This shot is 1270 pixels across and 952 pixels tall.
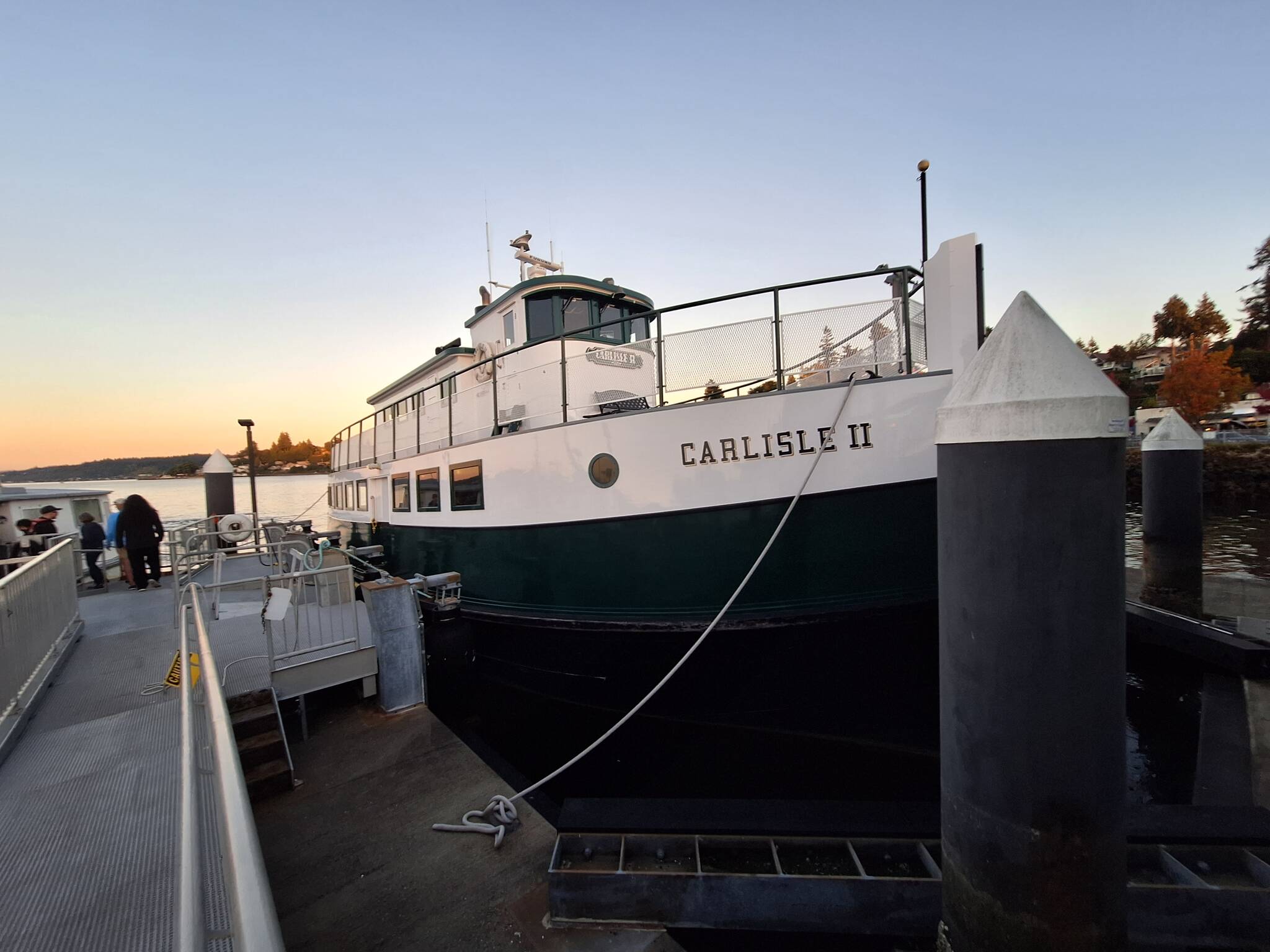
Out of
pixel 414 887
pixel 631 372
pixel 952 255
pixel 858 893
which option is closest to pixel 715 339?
pixel 952 255

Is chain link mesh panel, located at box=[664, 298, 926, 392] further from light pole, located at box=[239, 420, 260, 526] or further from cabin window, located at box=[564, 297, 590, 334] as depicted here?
light pole, located at box=[239, 420, 260, 526]

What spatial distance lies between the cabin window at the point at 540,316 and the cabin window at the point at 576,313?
210 mm

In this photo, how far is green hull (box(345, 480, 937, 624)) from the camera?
4895 millimetres

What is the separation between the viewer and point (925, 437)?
473cm

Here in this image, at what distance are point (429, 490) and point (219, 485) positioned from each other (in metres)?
10.00

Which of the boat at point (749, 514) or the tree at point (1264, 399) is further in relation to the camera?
the tree at point (1264, 399)

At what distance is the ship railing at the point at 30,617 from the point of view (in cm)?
399

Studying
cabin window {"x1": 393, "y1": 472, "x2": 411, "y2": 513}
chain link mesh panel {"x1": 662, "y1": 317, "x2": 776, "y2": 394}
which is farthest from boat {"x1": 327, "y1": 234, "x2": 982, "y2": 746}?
cabin window {"x1": 393, "y1": 472, "x2": 411, "y2": 513}

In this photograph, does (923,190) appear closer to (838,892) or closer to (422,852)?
(838,892)

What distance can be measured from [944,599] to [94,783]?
190 inches

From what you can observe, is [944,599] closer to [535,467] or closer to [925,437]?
[925,437]

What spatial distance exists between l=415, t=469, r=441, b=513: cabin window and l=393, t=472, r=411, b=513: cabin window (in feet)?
1.41

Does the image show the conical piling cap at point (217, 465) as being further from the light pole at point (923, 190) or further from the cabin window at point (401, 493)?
the light pole at point (923, 190)

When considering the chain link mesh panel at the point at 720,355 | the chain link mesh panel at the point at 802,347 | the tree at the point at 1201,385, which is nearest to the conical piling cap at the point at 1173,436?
the chain link mesh panel at the point at 802,347
